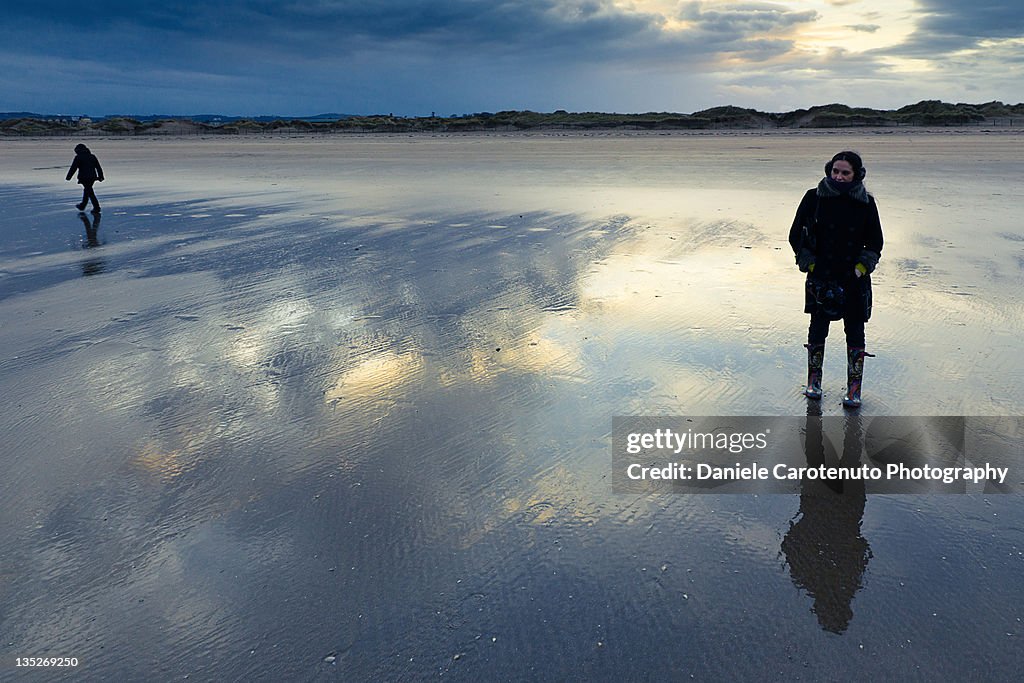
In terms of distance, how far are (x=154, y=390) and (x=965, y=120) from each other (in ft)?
313

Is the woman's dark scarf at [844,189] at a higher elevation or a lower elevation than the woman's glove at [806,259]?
higher

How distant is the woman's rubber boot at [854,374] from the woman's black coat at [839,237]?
24 cm

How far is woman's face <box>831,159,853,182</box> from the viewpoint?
15.7 feet

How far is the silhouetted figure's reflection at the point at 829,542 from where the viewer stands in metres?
3.17

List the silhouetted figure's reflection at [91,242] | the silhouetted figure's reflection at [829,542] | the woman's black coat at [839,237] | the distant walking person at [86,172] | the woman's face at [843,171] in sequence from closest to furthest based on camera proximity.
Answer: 1. the silhouetted figure's reflection at [829,542]
2. the woman's face at [843,171]
3. the woman's black coat at [839,237]
4. the silhouetted figure's reflection at [91,242]
5. the distant walking person at [86,172]

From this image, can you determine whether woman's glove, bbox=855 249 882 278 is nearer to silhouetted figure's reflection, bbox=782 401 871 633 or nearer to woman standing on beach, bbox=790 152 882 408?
woman standing on beach, bbox=790 152 882 408

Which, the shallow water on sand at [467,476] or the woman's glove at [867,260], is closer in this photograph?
the shallow water on sand at [467,476]

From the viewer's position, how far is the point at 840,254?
5.02 metres

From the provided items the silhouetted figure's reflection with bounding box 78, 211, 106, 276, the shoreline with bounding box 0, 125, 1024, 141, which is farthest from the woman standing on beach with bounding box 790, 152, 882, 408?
the shoreline with bounding box 0, 125, 1024, 141

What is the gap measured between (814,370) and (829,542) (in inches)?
78.1

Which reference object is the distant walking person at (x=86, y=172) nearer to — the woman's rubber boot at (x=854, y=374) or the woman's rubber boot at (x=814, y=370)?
the woman's rubber boot at (x=814, y=370)

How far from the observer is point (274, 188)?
21.9 m

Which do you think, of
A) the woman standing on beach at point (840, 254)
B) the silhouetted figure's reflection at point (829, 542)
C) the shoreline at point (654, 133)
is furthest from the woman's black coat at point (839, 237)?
the shoreline at point (654, 133)

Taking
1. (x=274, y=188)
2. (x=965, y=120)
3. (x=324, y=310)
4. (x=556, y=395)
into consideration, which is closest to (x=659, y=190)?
(x=274, y=188)
